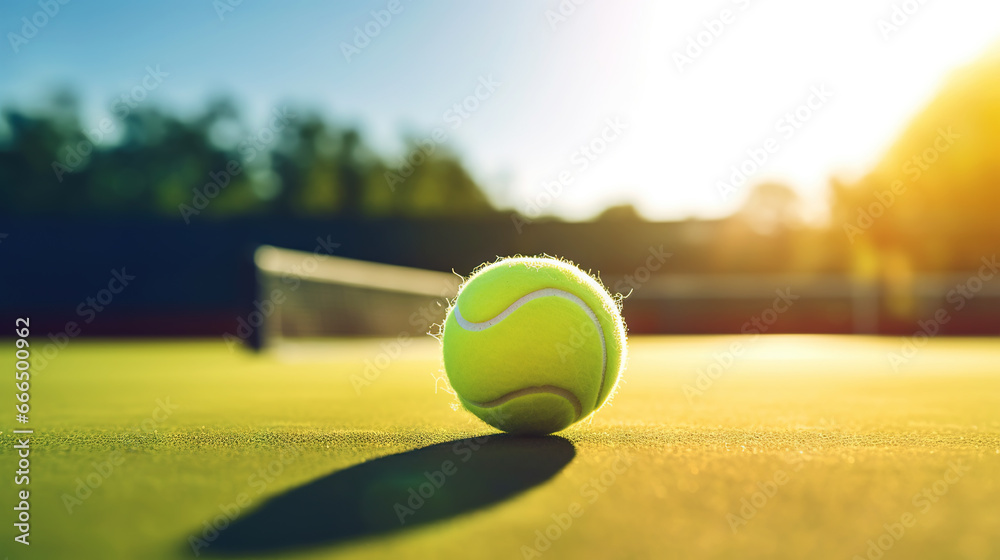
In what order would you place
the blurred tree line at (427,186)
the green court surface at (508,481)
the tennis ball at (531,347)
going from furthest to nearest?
the blurred tree line at (427,186) < the tennis ball at (531,347) < the green court surface at (508,481)

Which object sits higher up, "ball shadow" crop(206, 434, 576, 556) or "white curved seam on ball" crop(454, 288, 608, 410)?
"white curved seam on ball" crop(454, 288, 608, 410)

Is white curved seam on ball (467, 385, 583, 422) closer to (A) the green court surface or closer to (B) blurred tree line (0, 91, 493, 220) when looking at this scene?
(A) the green court surface

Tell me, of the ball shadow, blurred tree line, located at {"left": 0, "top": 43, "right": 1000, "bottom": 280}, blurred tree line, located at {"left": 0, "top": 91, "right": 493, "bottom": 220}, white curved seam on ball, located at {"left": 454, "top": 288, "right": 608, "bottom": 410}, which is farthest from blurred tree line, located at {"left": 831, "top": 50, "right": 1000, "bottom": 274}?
the ball shadow

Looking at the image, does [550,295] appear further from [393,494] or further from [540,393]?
[393,494]

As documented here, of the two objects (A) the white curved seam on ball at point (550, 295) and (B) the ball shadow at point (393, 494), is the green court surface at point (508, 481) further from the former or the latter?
(A) the white curved seam on ball at point (550, 295)

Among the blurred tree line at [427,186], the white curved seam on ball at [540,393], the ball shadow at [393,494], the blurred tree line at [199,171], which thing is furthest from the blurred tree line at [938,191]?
the ball shadow at [393,494]

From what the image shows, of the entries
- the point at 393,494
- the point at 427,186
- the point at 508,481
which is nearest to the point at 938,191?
the point at 427,186
